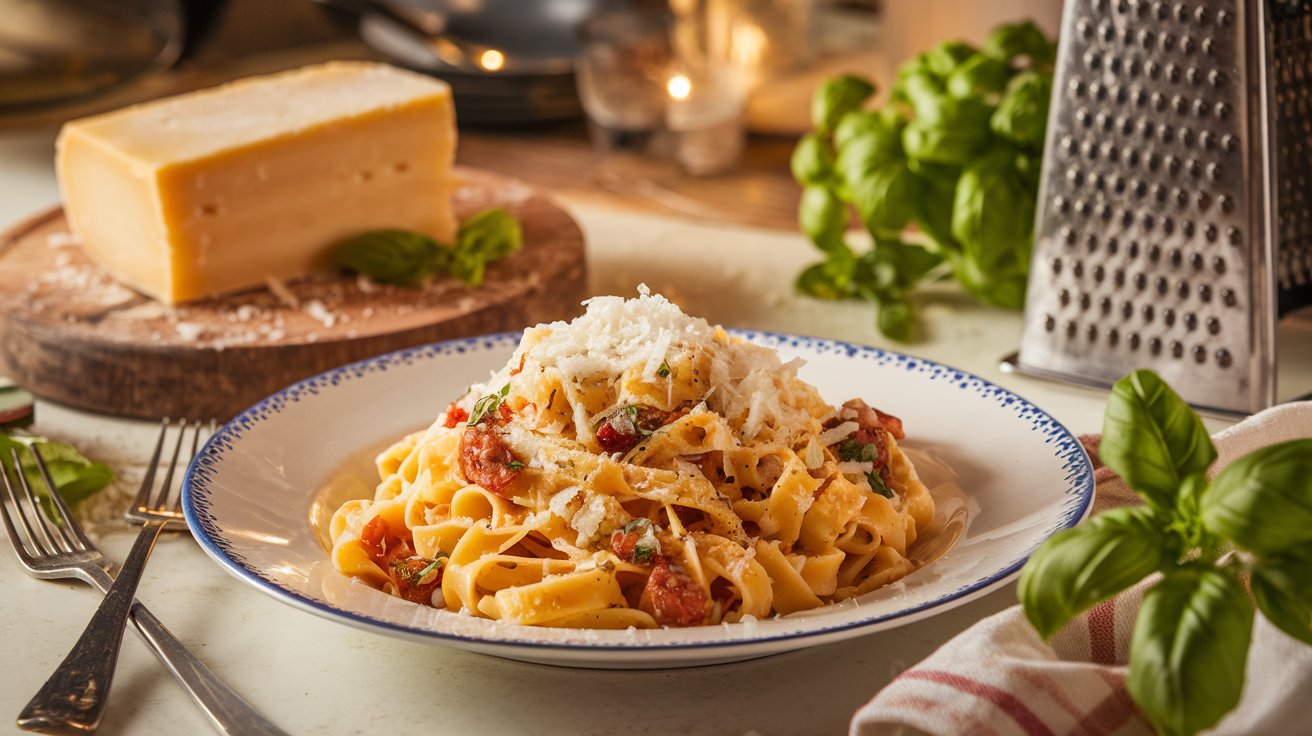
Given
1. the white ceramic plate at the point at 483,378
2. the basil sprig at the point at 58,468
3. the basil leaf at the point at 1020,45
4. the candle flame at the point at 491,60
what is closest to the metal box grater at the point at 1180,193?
the basil leaf at the point at 1020,45

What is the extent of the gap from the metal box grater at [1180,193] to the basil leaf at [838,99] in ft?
1.95

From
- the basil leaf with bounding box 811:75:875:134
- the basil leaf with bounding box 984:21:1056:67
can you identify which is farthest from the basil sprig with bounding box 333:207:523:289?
the basil leaf with bounding box 984:21:1056:67

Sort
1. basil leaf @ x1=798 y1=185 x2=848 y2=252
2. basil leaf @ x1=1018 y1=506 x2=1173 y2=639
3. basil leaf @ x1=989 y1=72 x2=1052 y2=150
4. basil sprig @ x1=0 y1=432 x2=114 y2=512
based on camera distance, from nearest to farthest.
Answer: basil leaf @ x1=1018 y1=506 x2=1173 y2=639
basil sprig @ x1=0 y1=432 x2=114 y2=512
basil leaf @ x1=989 y1=72 x2=1052 y2=150
basil leaf @ x1=798 y1=185 x2=848 y2=252

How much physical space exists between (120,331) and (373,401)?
2.12ft

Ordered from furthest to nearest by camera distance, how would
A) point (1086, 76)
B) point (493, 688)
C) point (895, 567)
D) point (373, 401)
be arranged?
point (1086, 76)
point (373, 401)
point (895, 567)
point (493, 688)

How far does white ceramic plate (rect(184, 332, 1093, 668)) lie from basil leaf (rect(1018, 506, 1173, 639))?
0.22 meters

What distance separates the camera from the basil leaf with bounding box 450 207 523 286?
9.17 feet

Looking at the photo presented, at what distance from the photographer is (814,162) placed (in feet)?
9.63

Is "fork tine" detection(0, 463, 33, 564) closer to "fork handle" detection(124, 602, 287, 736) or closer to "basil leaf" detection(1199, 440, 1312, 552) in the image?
"fork handle" detection(124, 602, 287, 736)

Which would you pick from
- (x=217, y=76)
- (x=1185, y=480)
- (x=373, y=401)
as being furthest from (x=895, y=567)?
(x=217, y=76)

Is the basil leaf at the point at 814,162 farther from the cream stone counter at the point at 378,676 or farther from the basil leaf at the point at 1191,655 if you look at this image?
the basil leaf at the point at 1191,655

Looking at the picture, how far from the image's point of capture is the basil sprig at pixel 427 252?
9.08ft

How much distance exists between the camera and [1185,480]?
129cm

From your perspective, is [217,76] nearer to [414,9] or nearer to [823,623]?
[414,9]
